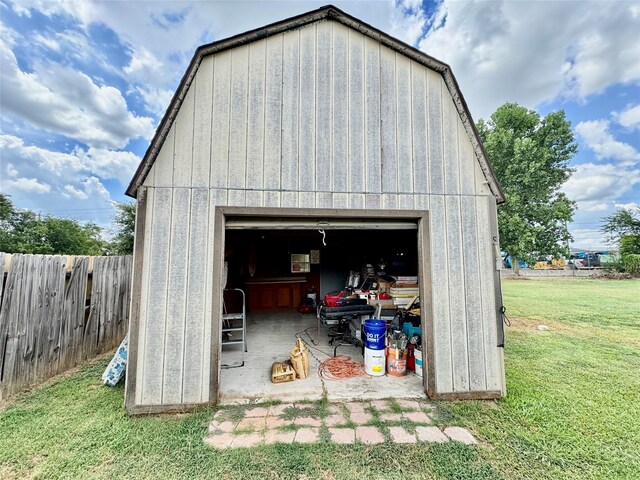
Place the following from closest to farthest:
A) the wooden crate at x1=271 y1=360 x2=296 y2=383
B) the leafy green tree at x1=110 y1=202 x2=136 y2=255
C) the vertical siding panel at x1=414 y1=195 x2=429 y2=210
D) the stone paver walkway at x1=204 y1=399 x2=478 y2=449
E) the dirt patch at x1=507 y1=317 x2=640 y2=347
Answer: the stone paver walkway at x1=204 y1=399 x2=478 y2=449
the vertical siding panel at x1=414 y1=195 x2=429 y2=210
the wooden crate at x1=271 y1=360 x2=296 y2=383
the dirt patch at x1=507 y1=317 x2=640 y2=347
the leafy green tree at x1=110 y1=202 x2=136 y2=255

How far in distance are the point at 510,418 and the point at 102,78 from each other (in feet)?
55.4

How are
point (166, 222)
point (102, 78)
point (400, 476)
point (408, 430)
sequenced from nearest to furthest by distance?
point (400, 476)
point (408, 430)
point (166, 222)
point (102, 78)

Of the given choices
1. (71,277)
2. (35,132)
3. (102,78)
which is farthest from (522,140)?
(35,132)

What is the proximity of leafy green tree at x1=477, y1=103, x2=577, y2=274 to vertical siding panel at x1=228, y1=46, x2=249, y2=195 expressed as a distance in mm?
16861

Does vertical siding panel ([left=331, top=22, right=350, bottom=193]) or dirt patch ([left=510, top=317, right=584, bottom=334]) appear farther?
dirt patch ([left=510, top=317, right=584, bottom=334])

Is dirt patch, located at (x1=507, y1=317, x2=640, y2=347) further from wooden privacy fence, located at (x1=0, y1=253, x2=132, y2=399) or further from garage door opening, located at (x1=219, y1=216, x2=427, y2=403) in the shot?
wooden privacy fence, located at (x1=0, y1=253, x2=132, y2=399)

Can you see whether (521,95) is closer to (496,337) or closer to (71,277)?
(496,337)

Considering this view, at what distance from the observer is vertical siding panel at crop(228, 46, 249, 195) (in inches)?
111

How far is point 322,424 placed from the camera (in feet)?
7.77

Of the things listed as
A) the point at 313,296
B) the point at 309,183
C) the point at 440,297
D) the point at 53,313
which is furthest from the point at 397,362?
the point at 313,296

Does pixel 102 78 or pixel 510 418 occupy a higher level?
pixel 102 78

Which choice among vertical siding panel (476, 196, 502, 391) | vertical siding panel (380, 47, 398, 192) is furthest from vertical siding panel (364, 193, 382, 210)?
vertical siding panel (476, 196, 502, 391)

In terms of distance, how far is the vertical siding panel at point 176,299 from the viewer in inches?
102

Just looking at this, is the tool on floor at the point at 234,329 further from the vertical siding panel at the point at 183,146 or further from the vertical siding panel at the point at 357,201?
the vertical siding panel at the point at 357,201
